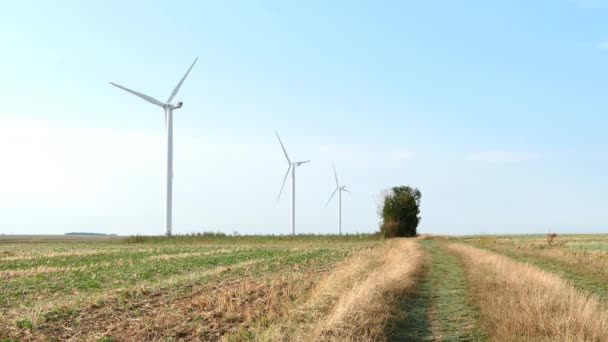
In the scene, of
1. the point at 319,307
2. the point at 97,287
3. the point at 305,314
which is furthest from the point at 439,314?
the point at 97,287

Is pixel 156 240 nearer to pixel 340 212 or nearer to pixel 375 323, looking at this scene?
pixel 340 212

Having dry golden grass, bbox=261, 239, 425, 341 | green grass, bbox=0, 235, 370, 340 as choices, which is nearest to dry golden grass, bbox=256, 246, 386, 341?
dry golden grass, bbox=261, 239, 425, 341

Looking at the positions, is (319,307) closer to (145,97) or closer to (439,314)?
(439,314)

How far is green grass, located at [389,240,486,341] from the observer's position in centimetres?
1326

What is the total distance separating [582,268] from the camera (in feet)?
91.2

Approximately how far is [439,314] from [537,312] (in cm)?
282

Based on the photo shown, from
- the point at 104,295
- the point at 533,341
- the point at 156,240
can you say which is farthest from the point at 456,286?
the point at 156,240

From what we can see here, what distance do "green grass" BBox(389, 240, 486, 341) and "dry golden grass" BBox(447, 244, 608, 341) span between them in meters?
0.38

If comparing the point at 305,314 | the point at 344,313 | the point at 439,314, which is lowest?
the point at 439,314

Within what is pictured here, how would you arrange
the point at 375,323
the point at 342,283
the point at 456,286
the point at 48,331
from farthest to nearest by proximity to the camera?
the point at 456,286 < the point at 342,283 < the point at 48,331 < the point at 375,323

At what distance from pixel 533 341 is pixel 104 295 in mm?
12665

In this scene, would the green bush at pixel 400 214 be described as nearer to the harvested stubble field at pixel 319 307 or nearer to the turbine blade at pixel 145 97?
the turbine blade at pixel 145 97

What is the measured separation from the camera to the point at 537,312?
1333cm

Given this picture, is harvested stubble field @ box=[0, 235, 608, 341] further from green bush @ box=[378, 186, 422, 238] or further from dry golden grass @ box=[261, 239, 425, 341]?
green bush @ box=[378, 186, 422, 238]
